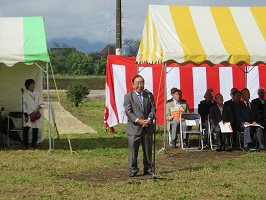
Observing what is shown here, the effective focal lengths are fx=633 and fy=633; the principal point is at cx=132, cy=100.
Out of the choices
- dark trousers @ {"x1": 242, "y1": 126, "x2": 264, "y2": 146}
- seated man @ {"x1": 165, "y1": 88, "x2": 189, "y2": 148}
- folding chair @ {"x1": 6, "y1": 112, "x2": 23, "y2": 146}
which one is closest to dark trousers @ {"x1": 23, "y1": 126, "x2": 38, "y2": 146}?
folding chair @ {"x1": 6, "y1": 112, "x2": 23, "y2": 146}

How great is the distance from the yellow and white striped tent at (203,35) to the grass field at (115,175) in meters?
1.99

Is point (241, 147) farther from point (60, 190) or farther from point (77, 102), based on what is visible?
point (77, 102)

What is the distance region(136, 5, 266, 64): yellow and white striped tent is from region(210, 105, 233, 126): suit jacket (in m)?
1.33

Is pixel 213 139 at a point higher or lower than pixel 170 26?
lower

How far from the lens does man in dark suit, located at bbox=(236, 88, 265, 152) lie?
13.4 meters

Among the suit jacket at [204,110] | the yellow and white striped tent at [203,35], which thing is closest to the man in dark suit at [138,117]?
the yellow and white striped tent at [203,35]

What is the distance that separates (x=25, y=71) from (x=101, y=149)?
2882mm

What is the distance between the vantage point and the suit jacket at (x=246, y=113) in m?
13.6

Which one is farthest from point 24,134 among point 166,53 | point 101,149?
point 166,53

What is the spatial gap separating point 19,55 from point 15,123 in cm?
278

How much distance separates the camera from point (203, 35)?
1323 cm

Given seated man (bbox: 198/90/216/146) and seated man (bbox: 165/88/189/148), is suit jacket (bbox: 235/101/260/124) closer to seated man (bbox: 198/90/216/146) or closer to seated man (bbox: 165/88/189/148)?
seated man (bbox: 198/90/216/146)

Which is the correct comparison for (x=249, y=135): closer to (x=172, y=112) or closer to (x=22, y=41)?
(x=172, y=112)

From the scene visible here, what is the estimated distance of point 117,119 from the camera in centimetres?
1748
